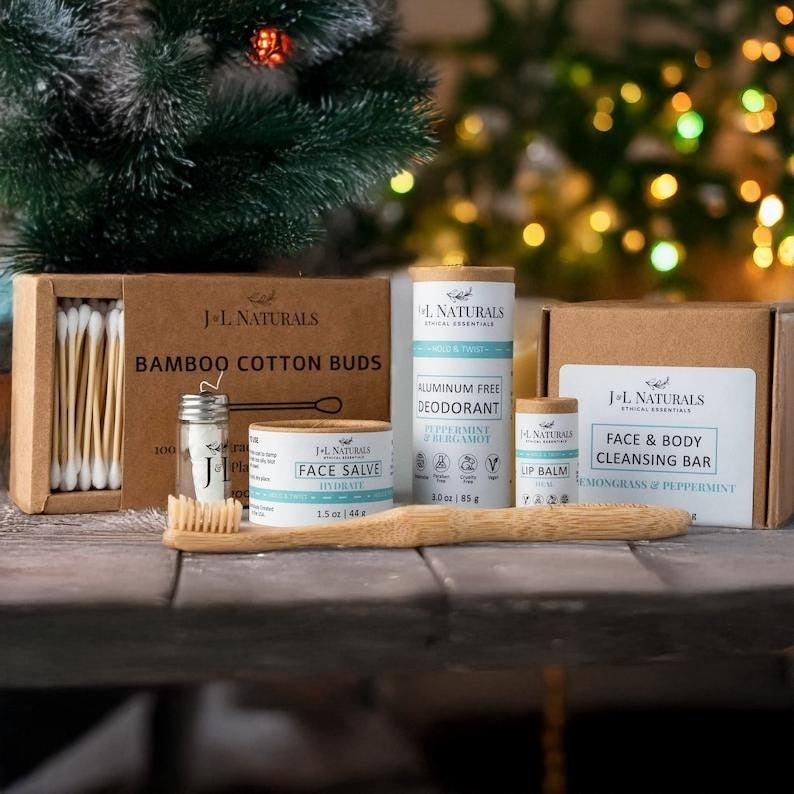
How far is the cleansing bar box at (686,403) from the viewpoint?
0.93m

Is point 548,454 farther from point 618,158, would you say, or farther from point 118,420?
point 618,158

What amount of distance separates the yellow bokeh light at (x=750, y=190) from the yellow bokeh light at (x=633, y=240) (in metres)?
0.17

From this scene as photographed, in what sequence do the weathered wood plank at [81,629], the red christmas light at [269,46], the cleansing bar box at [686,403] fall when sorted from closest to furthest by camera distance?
the weathered wood plank at [81,629] < the cleansing bar box at [686,403] < the red christmas light at [269,46]

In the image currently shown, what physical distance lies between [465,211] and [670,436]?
3.01ft

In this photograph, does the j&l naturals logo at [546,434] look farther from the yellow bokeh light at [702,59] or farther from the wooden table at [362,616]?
A: the yellow bokeh light at [702,59]

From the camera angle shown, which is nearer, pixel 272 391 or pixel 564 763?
pixel 272 391

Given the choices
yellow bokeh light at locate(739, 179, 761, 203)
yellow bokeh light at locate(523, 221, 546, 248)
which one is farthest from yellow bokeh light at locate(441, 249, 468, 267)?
yellow bokeh light at locate(739, 179, 761, 203)

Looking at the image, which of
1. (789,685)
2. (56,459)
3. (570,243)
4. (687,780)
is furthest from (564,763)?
(570,243)

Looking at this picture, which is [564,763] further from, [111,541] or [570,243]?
[570,243]

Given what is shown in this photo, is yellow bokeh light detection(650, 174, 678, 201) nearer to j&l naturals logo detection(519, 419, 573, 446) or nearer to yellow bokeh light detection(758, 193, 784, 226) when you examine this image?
yellow bokeh light detection(758, 193, 784, 226)

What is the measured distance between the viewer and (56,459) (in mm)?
978

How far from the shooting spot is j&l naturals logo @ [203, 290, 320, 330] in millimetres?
995

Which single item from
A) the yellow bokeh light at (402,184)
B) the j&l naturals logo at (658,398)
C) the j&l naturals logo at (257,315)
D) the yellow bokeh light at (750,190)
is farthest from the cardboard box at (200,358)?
the yellow bokeh light at (750,190)

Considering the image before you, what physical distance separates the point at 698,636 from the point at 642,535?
164mm
